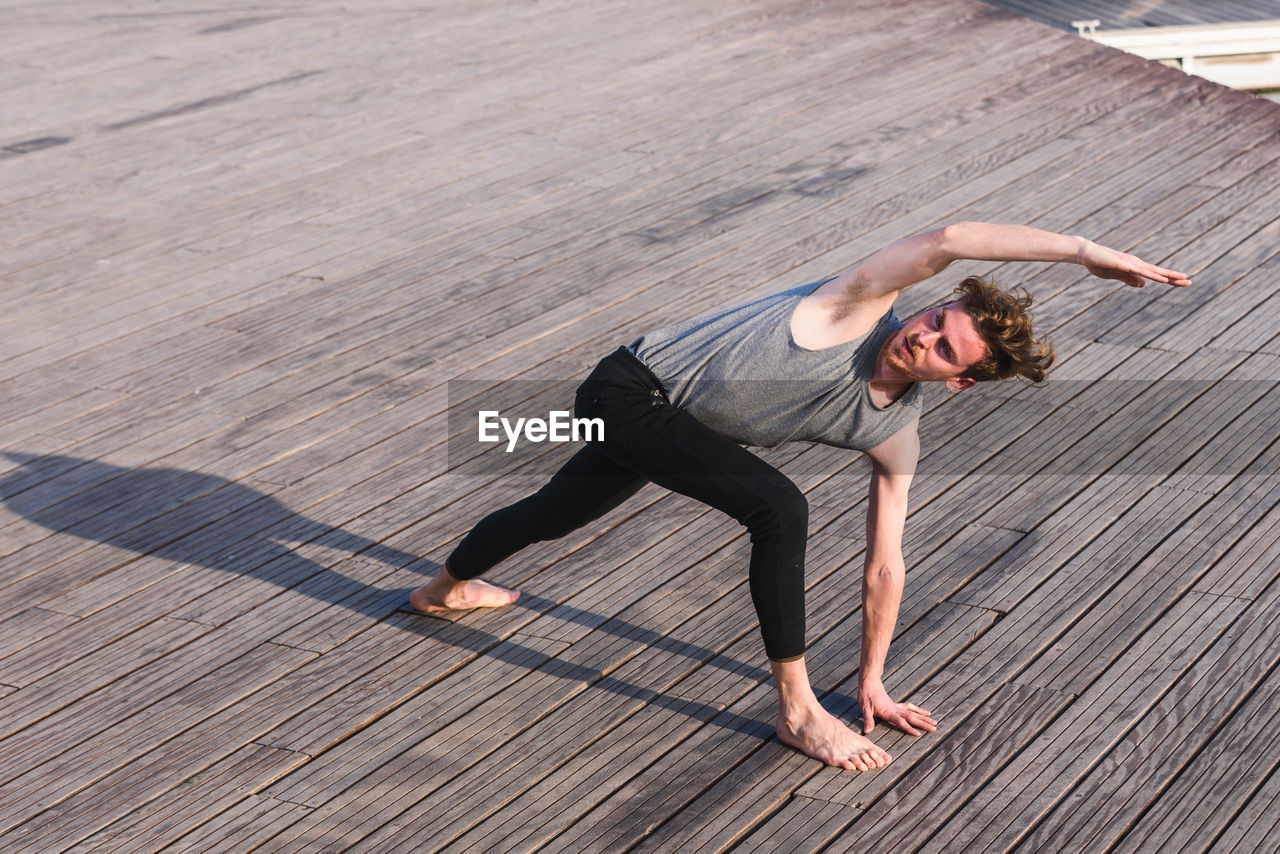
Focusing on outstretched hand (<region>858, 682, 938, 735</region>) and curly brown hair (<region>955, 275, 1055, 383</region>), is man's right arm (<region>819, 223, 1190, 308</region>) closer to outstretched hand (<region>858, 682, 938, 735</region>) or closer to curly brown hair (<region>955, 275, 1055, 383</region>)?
curly brown hair (<region>955, 275, 1055, 383</region>)

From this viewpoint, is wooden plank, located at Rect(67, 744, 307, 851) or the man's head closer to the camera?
the man's head

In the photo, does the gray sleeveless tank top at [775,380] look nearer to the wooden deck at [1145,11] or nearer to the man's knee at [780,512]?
the man's knee at [780,512]

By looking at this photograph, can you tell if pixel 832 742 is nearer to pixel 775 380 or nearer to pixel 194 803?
pixel 775 380

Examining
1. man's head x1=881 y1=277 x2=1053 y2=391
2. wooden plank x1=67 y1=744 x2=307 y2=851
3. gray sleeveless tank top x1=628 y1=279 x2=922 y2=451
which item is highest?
man's head x1=881 y1=277 x2=1053 y2=391

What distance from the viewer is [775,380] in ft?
8.96

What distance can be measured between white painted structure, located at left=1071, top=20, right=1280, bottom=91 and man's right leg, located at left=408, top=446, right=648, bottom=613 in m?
7.29

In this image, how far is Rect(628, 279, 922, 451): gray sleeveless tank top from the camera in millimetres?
2725

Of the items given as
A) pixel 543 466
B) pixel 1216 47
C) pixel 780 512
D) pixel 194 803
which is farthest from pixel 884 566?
pixel 1216 47

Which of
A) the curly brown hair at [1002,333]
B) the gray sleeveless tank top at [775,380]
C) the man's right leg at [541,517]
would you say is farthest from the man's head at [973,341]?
the man's right leg at [541,517]

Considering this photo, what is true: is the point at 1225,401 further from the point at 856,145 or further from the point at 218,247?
the point at 218,247

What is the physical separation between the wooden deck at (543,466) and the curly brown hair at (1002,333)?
0.84 meters

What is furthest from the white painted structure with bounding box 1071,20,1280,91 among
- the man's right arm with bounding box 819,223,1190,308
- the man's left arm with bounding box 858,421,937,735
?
the man's right arm with bounding box 819,223,1190,308

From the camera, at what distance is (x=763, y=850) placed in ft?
8.69

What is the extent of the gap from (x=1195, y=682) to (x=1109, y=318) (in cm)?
234
